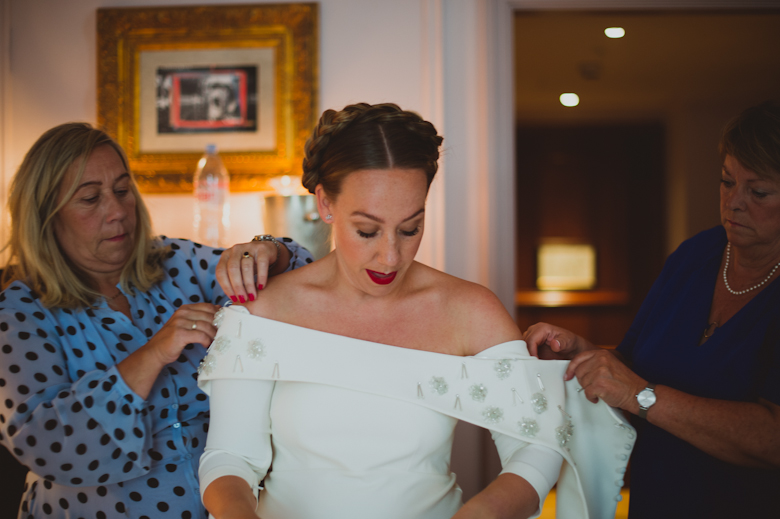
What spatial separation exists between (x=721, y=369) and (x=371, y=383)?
0.80m

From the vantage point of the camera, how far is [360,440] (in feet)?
4.03

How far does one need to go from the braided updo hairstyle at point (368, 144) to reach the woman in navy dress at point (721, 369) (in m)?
0.57

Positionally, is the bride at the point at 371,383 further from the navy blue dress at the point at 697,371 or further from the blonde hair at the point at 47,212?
the blonde hair at the point at 47,212

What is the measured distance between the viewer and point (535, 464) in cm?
121

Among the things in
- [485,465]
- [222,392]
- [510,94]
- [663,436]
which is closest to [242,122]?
[510,94]

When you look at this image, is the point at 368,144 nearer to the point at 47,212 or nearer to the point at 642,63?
the point at 47,212

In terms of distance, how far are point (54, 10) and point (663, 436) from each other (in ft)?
10.2

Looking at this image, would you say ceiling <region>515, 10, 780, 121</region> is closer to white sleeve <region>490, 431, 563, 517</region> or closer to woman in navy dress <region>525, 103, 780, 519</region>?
woman in navy dress <region>525, 103, 780, 519</region>

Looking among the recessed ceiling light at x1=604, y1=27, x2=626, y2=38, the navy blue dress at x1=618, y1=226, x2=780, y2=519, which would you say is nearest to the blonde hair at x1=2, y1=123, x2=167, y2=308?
the navy blue dress at x1=618, y1=226, x2=780, y2=519

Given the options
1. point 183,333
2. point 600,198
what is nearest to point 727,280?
point 183,333

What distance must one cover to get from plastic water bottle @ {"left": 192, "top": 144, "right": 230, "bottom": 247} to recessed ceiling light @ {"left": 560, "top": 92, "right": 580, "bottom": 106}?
4219 mm

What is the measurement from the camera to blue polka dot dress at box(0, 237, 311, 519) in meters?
1.32

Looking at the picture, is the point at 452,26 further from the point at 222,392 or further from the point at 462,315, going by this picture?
the point at 222,392

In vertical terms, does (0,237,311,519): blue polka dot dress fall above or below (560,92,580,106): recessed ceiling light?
below
